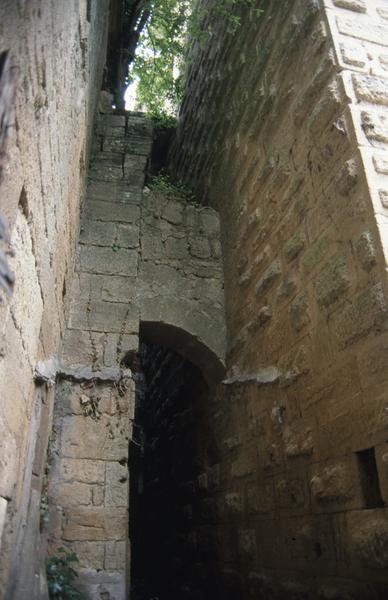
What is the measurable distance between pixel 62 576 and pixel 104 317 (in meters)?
1.93

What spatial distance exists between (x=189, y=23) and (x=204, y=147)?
1.37 metres

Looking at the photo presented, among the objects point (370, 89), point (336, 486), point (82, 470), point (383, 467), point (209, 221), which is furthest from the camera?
point (209, 221)

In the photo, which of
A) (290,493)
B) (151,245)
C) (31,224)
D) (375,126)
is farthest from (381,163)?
(151,245)

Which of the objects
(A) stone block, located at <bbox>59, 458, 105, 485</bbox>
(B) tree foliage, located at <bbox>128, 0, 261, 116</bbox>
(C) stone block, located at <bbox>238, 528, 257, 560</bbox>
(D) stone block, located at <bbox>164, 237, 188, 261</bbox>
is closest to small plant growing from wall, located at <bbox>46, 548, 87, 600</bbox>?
(A) stone block, located at <bbox>59, 458, 105, 485</bbox>

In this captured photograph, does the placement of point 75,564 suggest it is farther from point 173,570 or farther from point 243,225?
point 243,225

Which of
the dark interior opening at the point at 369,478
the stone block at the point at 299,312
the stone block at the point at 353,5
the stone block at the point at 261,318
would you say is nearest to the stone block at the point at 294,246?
the stone block at the point at 299,312

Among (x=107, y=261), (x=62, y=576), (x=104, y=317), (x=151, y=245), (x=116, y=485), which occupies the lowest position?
(x=62, y=576)

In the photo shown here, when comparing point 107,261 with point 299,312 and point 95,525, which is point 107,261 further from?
point 95,525

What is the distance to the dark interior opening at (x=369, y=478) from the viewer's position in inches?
94.6

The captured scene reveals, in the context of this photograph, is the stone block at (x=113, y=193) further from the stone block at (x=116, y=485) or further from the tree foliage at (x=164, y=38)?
the stone block at (x=116, y=485)

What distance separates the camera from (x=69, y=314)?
13.3 feet

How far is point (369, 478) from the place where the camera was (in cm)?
245

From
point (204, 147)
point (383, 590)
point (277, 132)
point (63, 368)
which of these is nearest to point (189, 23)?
point (204, 147)

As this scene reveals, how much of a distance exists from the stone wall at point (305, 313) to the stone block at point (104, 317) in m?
0.92
